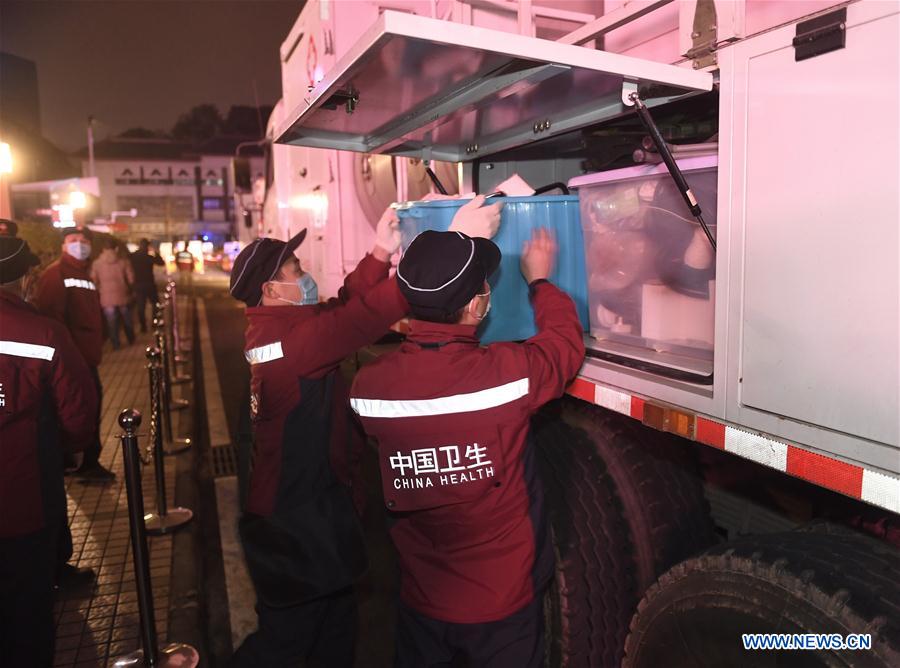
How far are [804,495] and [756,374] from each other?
0.98m

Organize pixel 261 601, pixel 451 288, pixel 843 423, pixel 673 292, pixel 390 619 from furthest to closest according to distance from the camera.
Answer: pixel 390 619 → pixel 261 601 → pixel 673 292 → pixel 451 288 → pixel 843 423

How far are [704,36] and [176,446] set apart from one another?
580 centimetres

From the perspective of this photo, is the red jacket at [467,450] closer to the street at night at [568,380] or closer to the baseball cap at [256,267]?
the street at night at [568,380]

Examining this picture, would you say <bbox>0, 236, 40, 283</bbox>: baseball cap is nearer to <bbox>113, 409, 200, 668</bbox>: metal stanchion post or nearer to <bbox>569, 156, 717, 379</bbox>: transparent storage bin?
<bbox>113, 409, 200, 668</bbox>: metal stanchion post

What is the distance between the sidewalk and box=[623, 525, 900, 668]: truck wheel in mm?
2615

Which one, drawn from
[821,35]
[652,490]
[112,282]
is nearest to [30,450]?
[652,490]

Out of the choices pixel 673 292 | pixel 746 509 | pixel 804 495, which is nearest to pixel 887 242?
pixel 673 292

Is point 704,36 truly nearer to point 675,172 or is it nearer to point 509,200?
point 675,172

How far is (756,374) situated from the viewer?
5.68 feet

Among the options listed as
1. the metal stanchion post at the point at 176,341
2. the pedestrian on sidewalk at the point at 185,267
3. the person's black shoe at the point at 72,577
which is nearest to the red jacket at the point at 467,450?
the person's black shoe at the point at 72,577

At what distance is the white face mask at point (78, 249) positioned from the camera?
6.32m

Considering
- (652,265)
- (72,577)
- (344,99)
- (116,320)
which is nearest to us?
(652,265)

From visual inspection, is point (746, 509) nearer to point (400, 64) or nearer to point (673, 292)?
point (673, 292)

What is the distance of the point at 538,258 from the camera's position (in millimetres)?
2477
